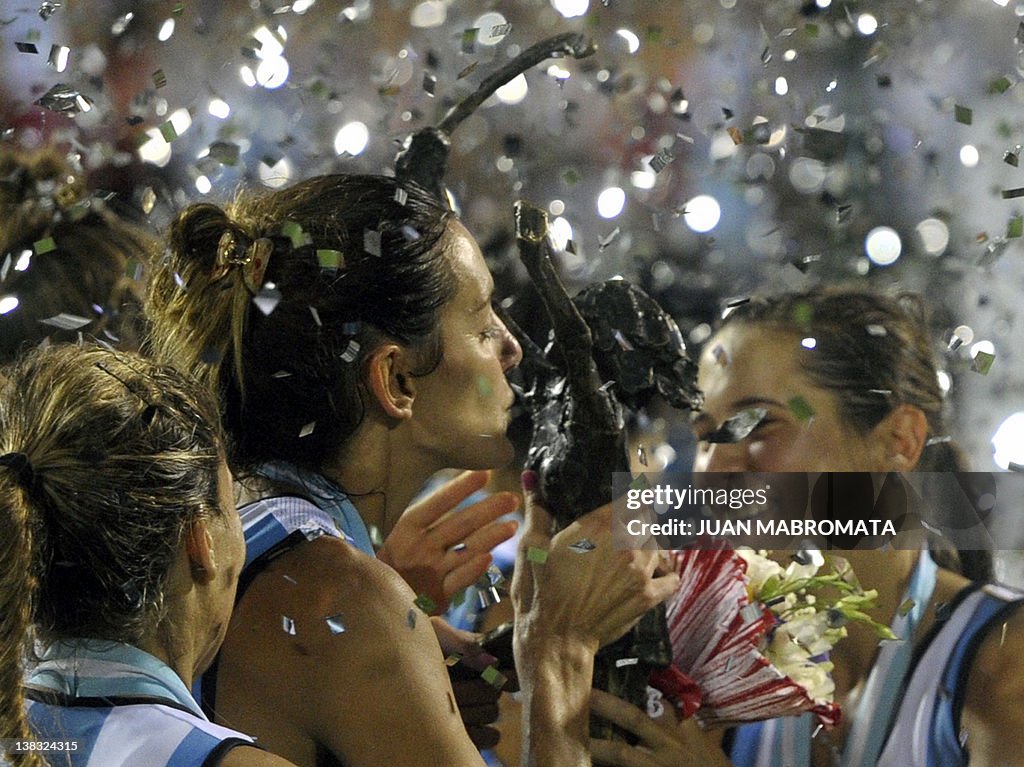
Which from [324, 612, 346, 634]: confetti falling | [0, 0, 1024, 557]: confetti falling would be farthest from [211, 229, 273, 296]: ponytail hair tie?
[324, 612, 346, 634]: confetti falling

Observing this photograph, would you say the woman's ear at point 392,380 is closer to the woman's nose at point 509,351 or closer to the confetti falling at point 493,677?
the woman's nose at point 509,351

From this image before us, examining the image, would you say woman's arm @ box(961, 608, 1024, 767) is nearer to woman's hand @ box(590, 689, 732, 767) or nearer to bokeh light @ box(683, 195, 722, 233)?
woman's hand @ box(590, 689, 732, 767)

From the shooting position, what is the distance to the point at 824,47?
36.3 inches

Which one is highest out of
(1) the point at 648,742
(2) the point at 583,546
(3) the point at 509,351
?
(3) the point at 509,351

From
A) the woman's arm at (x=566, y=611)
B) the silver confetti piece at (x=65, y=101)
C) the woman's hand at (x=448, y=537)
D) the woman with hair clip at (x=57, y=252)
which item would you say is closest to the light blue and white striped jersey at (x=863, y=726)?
the woman's arm at (x=566, y=611)

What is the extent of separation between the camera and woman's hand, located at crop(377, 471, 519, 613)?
83 cm

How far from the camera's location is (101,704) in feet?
2.16

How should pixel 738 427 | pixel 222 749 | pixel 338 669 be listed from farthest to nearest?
1. pixel 738 427
2. pixel 338 669
3. pixel 222 749

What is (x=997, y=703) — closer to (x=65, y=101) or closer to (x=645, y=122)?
(x=645, y=122)

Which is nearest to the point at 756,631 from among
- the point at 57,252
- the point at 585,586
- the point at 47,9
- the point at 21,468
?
the point at 585,586

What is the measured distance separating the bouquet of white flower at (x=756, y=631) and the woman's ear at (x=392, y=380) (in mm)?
226

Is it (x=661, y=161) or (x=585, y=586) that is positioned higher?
(x=661, y=161)

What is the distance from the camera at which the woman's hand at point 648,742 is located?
82cm

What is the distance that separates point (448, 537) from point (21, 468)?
Result: 309 millimetres
